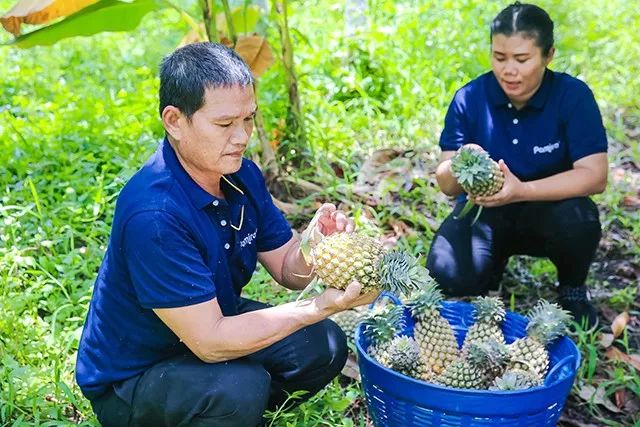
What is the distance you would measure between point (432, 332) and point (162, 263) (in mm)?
1166

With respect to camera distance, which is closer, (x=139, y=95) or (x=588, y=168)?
(x=588, y=168)

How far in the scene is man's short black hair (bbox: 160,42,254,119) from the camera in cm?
247

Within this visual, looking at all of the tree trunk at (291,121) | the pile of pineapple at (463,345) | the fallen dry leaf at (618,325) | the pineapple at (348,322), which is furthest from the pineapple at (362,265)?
the tree trunk at (291,121)

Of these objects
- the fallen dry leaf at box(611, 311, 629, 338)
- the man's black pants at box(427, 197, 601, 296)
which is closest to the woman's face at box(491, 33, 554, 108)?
the man's black pants at box(427, 197, 601, 296)

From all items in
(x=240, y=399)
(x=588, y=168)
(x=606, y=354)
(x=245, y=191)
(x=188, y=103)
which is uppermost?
(x=188, y=103)

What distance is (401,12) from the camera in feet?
23.1

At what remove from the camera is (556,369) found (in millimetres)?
2742

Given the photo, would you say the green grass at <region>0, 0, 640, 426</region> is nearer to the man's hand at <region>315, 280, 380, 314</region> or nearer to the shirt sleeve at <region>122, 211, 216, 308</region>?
the man's hand at <region>315, 280, 380, 314</region>

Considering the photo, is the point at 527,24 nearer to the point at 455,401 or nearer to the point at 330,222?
the point at 330,222

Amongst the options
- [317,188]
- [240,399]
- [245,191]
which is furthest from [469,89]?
[240,399]

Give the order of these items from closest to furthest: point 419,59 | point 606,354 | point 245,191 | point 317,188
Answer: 1. point 245,191
2. point 606,354
3. point 317,188
4. point 419,59

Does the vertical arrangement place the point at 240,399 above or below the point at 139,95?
below

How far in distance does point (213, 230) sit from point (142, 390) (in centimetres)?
58

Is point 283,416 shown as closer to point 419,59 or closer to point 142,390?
point 142,390
